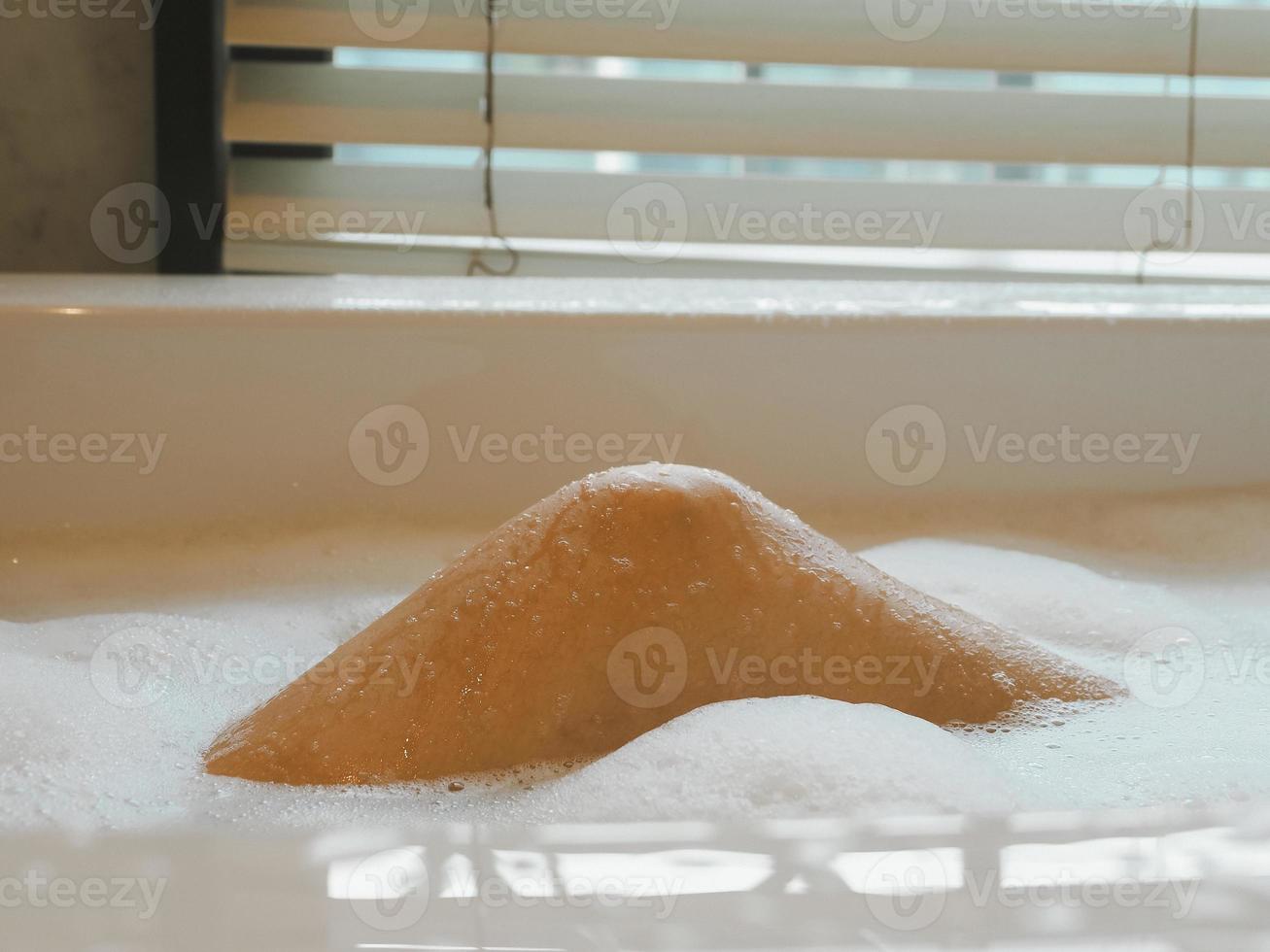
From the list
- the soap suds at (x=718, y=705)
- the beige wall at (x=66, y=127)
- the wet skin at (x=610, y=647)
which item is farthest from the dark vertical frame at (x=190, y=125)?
the wet skin at (x=610, y=647)

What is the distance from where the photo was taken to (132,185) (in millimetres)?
1484

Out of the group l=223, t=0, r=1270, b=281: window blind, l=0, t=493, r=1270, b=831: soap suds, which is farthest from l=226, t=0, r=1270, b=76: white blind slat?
l=0, t=493, r=1270, b=831: soap suds

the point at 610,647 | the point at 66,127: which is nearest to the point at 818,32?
the point at 66,127

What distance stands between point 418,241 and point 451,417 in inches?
20.9

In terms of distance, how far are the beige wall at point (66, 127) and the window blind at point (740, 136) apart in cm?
11

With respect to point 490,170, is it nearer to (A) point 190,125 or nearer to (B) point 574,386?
(A) point 190,125

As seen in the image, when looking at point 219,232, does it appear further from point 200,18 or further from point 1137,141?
point 1137,141

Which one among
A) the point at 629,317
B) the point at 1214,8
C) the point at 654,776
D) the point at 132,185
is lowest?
the point at 654,776

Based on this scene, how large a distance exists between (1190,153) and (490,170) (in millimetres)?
891

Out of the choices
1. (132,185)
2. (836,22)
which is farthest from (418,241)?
(836,22)

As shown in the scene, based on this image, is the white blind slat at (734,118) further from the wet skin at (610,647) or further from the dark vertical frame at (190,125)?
the wet skin at (610,647)

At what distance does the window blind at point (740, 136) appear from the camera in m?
1.51

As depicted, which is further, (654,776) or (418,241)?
(418,241)

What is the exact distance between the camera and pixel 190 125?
146cm
